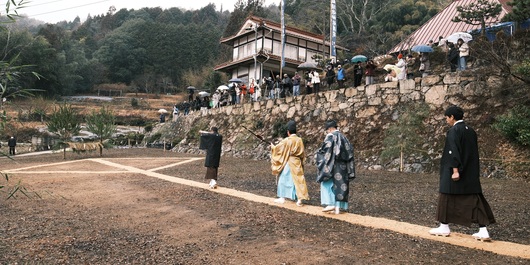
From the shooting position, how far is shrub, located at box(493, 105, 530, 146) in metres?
11.3

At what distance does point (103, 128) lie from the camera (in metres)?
24.0

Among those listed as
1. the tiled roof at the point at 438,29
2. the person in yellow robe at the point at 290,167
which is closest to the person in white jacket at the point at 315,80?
the tiled roof at the point at 438,29

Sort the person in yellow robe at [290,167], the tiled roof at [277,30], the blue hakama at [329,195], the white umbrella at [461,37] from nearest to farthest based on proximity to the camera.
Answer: the blue hakama at [329,195]
the person in yellow robe at [290,167]
the white umbrella at [461,37]
the tiled roof at [277,30]

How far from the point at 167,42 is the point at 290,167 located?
201ft

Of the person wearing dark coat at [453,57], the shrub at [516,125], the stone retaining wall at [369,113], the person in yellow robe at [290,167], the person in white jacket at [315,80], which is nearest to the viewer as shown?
the person in yellow robe at [290,167]

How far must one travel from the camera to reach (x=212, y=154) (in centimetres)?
1098

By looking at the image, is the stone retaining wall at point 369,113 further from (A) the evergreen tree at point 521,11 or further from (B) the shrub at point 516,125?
(A) the evergreen tree at point 521,11

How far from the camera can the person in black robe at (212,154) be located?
35.7 feet

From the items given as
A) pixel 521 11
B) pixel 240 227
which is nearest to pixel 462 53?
pixel 521 11

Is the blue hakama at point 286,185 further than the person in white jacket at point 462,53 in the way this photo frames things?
No

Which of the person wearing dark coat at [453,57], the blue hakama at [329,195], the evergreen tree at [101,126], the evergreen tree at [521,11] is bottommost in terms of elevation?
the blue hakama at [329,195]

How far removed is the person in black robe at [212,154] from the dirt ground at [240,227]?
1.48ft

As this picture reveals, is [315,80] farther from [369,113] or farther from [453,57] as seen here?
[453,57]

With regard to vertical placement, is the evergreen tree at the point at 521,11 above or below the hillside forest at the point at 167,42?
below
